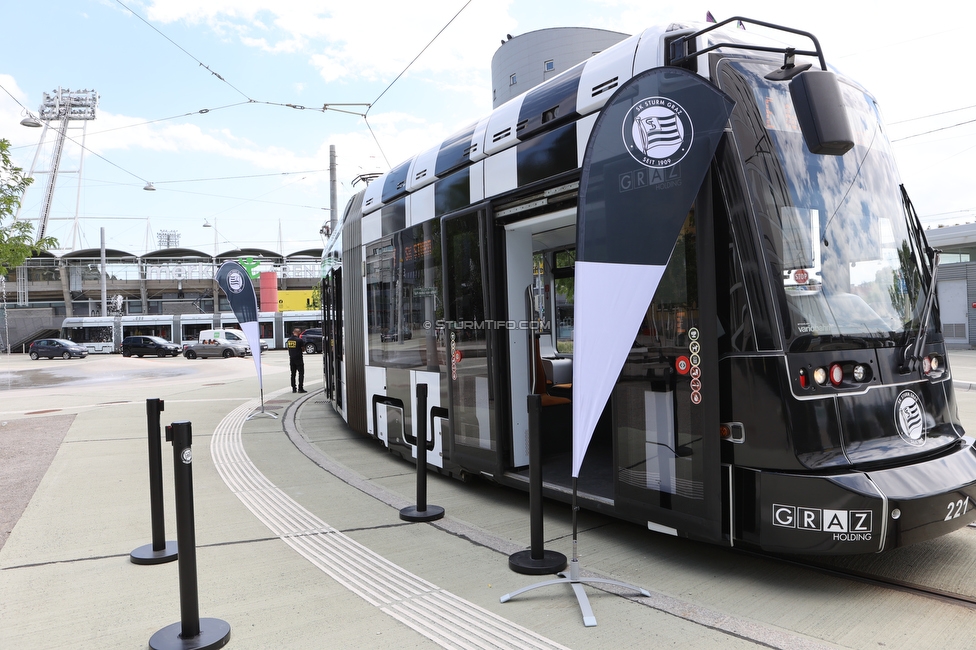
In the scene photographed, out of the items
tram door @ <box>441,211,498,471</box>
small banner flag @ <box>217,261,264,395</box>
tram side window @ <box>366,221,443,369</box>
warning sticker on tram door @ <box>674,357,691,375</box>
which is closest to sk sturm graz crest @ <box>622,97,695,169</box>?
warning sticker on tram door @ <box>674,357,691,375</box>

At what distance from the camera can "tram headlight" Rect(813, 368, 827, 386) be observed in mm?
3512

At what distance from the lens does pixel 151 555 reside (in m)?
4.54

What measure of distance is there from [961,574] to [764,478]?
1.46m

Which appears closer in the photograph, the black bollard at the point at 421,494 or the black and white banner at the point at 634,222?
the black and white banner at the point at 634,222

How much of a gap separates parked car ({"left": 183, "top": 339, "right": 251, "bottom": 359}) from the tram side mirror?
38936mm

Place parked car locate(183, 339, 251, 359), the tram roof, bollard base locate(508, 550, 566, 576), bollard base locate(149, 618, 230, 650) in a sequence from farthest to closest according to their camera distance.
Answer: the tram roof < parked car locate(183, 339, 251, 359) < bollard base locate(508, 550, 566, 576) < bollard base locate(149, 618, 230, 650)

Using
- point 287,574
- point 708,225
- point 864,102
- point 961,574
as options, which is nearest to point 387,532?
point 287,574

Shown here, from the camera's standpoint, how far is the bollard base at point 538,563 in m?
4.04

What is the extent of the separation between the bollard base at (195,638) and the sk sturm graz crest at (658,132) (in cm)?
339

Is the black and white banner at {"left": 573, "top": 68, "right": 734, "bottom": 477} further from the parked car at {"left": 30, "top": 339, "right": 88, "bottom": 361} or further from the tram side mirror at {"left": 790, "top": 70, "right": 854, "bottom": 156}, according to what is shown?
the parked car at {"left": 30, "top": 339, "right": 88, "bottom": 361}

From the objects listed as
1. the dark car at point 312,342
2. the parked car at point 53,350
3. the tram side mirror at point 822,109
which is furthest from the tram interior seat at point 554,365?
the parked car at point 53,350

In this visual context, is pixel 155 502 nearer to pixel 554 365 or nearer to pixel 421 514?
pixel 421 514

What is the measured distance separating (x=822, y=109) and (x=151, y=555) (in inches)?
202

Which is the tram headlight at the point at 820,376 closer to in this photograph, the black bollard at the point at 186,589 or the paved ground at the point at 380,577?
the paved ground at the point at 380,577
